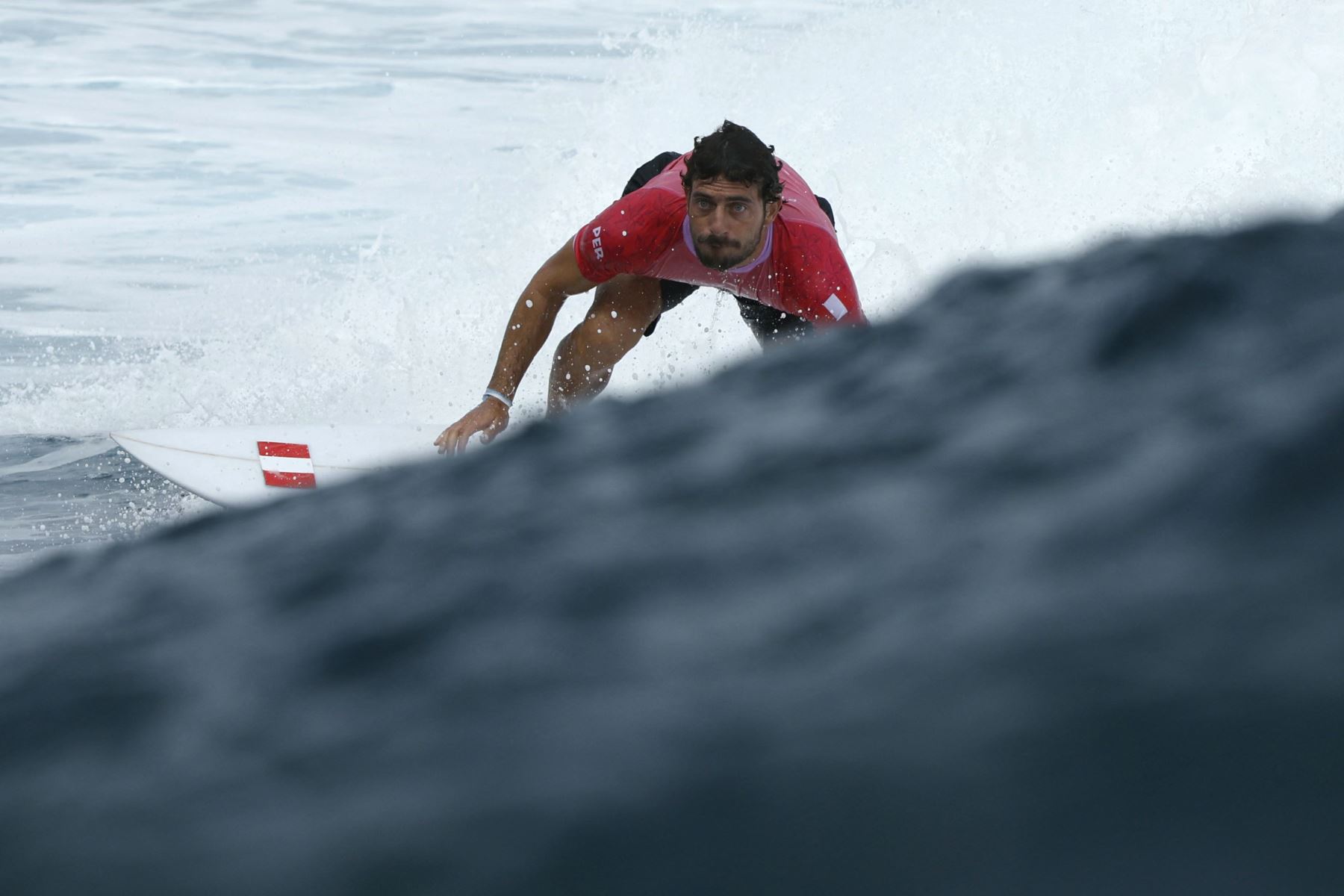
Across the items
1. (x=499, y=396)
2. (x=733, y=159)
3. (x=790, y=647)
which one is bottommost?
(x=790, y=647)

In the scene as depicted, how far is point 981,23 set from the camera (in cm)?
1269

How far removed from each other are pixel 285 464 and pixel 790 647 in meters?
4.35

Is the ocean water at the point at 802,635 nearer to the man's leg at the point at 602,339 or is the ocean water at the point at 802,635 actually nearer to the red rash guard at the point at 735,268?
the red rash guard at the point at 735,268

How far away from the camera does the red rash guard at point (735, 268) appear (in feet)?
13.4

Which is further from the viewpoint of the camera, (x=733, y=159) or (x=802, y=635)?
(x=733, y=159)

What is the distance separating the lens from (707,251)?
4.04 metres

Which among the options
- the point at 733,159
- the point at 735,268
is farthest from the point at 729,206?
the point at 735,268

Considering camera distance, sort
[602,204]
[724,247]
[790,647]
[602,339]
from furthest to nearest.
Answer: [602,204]
[602,339]
[724,247]
[790,647]

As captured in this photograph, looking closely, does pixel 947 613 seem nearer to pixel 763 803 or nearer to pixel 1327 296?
pixel 763 803

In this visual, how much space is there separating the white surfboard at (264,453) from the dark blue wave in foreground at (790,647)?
144 inches

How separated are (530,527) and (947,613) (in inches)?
14.1

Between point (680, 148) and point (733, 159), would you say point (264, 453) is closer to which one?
point (733, 159)

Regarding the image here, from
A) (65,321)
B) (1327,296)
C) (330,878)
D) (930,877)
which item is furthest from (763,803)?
(65,321)

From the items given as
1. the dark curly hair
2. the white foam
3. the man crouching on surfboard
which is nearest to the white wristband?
the man crouching on surfboard
